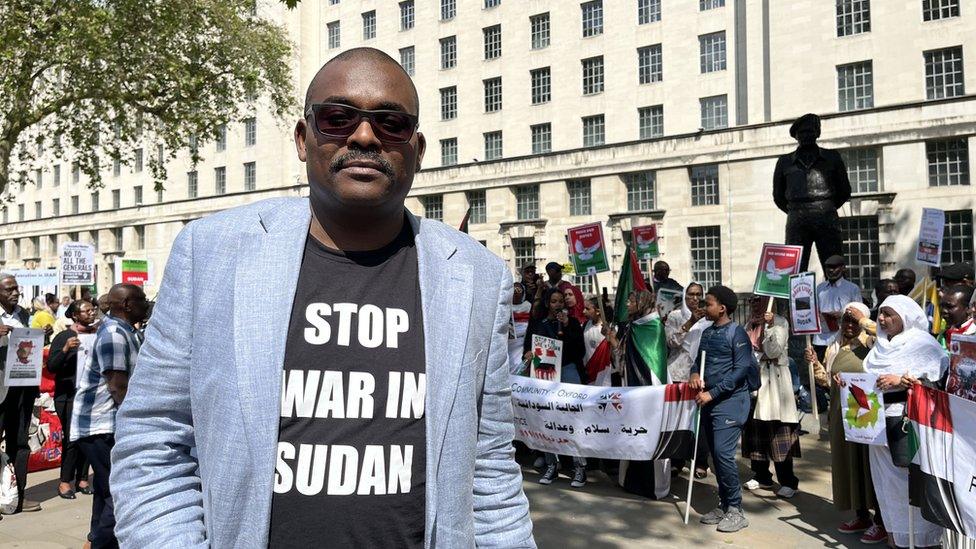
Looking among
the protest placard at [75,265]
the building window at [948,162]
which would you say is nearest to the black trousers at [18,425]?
the protest placard at [75,265]

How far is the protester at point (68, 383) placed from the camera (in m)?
7.40

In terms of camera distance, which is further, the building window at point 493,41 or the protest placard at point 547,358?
the building window at point 493,41

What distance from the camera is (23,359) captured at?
7199 mm

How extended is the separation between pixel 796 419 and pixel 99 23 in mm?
15886

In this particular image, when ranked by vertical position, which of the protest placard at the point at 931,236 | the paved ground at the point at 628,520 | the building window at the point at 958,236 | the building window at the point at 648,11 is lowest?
the paved ground at the point at 628,520

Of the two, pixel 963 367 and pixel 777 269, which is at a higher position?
pixel 777 269

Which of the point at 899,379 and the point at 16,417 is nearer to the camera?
the point at 899,379

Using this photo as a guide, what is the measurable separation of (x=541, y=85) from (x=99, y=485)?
111 feet

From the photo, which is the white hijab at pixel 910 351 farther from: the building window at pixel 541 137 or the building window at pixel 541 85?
the building window at pixel 541 85

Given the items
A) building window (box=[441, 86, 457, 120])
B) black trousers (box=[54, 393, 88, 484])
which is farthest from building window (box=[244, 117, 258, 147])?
black trousers (box=[54, 393, 88, 484])

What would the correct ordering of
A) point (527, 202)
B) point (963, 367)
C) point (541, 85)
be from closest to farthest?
point (963, 367), point (527, 202), point (541, 85)

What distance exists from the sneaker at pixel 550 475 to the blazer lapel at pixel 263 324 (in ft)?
22.4

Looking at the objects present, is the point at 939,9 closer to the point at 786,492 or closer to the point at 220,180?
the point at 786,492

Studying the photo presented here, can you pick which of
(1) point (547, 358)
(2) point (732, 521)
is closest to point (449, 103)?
(1) point (547, 358)
